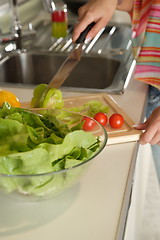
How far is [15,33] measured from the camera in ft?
6.04

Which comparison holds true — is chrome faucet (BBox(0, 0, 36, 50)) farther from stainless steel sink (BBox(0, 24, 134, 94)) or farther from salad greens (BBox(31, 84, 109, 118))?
salad greens (BBox(31, 84, 109, 118))

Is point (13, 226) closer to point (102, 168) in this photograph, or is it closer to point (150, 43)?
point (102, 168)

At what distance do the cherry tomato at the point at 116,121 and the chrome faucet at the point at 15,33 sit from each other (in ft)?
2.65

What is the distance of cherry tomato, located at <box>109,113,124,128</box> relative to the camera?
108cm

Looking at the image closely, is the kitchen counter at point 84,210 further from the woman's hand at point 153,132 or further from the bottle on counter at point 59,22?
the bottle on counter at point 59,22

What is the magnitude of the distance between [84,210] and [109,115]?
16.1 inches

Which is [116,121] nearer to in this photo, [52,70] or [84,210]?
[84,210]

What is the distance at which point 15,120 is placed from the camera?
0.80 m

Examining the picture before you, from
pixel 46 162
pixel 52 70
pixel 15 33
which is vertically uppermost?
pixel 46 162

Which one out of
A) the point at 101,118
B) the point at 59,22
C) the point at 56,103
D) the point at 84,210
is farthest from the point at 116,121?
the point at 59,22

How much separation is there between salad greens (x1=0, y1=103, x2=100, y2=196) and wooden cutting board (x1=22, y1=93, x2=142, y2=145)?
22cm

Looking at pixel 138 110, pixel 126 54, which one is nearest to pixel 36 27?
pixel 126 54

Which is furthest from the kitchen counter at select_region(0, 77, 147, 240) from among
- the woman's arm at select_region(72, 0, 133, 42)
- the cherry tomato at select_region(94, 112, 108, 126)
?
the woman's arm at select_region(72, 0, 133, 42)

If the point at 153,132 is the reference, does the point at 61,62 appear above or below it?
below
